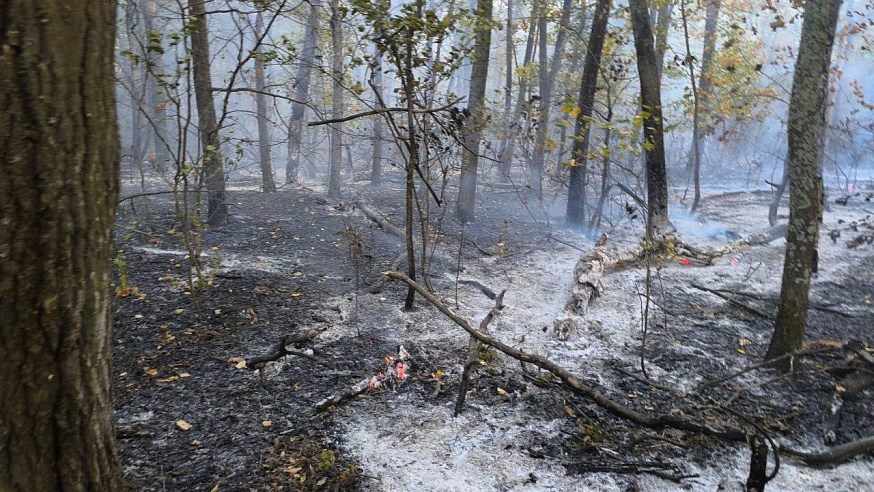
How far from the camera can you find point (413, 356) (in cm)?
506

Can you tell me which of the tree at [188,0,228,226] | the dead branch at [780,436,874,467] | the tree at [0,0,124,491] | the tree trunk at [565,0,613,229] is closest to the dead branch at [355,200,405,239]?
the tree at [188,0,228,226]

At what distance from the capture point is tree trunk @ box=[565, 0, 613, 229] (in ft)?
31.6

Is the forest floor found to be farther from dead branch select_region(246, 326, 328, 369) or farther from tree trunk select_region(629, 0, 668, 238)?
tree trunk select_region(629, 0, 668, 238)

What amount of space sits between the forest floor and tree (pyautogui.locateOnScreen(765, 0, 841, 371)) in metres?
0.58

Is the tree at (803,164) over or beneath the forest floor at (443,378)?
over

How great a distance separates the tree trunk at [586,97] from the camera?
963cm

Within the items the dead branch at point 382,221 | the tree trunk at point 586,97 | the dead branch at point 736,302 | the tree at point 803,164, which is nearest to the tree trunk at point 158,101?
the dead branch at point 382,221

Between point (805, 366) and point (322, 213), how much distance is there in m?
9.12

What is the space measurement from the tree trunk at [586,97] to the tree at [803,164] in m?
3.88

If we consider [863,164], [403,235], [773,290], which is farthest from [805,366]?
[863,164]

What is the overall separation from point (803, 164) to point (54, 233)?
5.29 m

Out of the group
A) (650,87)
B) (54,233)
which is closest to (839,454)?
(54,233)

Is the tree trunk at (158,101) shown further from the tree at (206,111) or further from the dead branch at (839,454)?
the dead branch at (839,454)

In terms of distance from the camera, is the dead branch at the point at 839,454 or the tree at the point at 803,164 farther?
the tree at the point at 803,164
